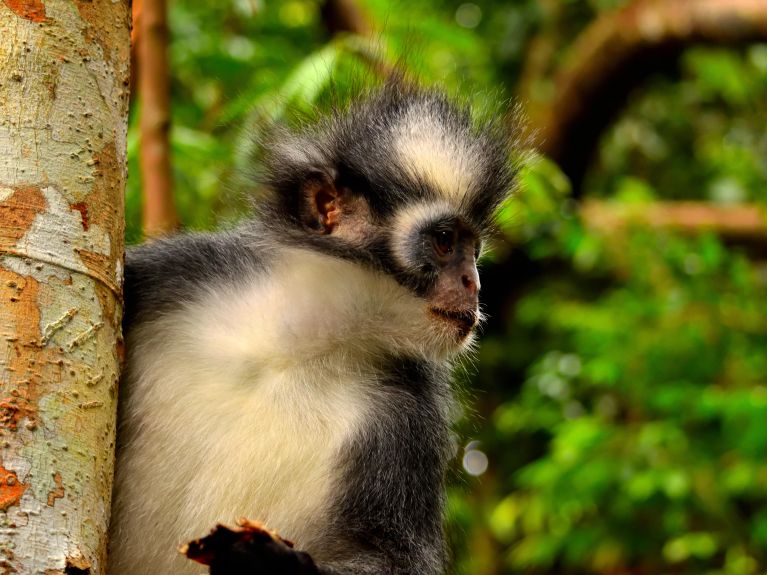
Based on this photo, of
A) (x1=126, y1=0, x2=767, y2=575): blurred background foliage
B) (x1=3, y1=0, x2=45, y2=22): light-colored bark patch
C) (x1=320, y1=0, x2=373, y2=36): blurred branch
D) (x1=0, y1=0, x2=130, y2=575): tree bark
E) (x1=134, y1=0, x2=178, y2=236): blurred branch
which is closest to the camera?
(x1=0, y1=0, x2=130, y2=575): tree bark

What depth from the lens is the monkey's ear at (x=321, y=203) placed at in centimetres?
331

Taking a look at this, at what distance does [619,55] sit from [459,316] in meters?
6.03

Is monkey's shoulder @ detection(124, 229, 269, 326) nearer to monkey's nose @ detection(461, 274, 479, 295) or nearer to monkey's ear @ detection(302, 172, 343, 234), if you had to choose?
monkey's ear @ detection(302, 172, 343, 234)

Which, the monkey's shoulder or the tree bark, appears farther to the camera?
the monkey's shoulder

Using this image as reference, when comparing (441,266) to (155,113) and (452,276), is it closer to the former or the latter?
(452,276)

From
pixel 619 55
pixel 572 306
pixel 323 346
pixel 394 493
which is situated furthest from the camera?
pixel 619 55

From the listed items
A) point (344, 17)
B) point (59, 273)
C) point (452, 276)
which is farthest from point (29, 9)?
point (344, 17)

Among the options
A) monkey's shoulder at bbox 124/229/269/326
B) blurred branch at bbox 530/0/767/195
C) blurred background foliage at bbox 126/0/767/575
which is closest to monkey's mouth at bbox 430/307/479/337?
monkey's shoulder at bbox 124/229/269/326

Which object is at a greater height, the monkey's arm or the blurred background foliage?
the monkey's arm

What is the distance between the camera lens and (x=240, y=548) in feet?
7.63

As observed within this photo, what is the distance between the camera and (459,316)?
315 cm

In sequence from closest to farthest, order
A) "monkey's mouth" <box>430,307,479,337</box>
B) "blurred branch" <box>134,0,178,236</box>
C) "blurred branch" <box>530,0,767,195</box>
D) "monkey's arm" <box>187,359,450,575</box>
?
"monkey's arm" <box>187,359,450,575</box>
"monkey's mouth" <box>430,307,479,337</box>
"blurred branch" <box>134,0,178,236</box>
"blurred branch" <box>530,0,767,195</box>

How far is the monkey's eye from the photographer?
3.17 meters

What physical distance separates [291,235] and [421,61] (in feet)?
4.06
